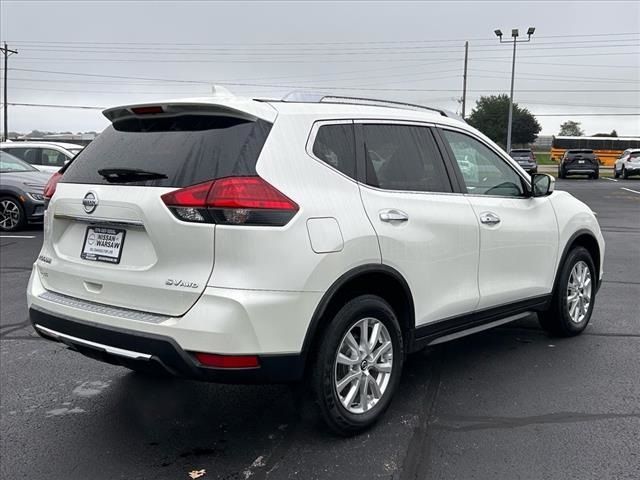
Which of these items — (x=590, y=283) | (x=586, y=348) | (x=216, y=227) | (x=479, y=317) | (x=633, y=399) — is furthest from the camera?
(x=590, y=283)

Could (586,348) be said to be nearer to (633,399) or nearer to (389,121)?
(633,399)

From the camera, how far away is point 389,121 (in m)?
3.90

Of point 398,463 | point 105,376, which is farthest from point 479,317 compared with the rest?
point 105,376

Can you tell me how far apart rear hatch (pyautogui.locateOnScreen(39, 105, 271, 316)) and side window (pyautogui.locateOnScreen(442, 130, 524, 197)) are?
5.44 feet

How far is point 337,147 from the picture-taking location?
11.5 feet

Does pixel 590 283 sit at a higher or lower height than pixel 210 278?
lower

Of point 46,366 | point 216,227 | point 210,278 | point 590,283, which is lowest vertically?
point 46,366

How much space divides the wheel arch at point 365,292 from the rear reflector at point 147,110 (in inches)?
52.3

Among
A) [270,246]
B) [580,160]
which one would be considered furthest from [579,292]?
[580,160]

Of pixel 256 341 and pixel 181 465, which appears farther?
pixel 181 465

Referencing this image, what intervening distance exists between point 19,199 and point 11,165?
109cm

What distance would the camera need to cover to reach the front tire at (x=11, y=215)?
12.0 metres

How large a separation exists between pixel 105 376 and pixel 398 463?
233cm

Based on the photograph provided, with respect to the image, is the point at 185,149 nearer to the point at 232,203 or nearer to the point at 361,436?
the point at 232,203
